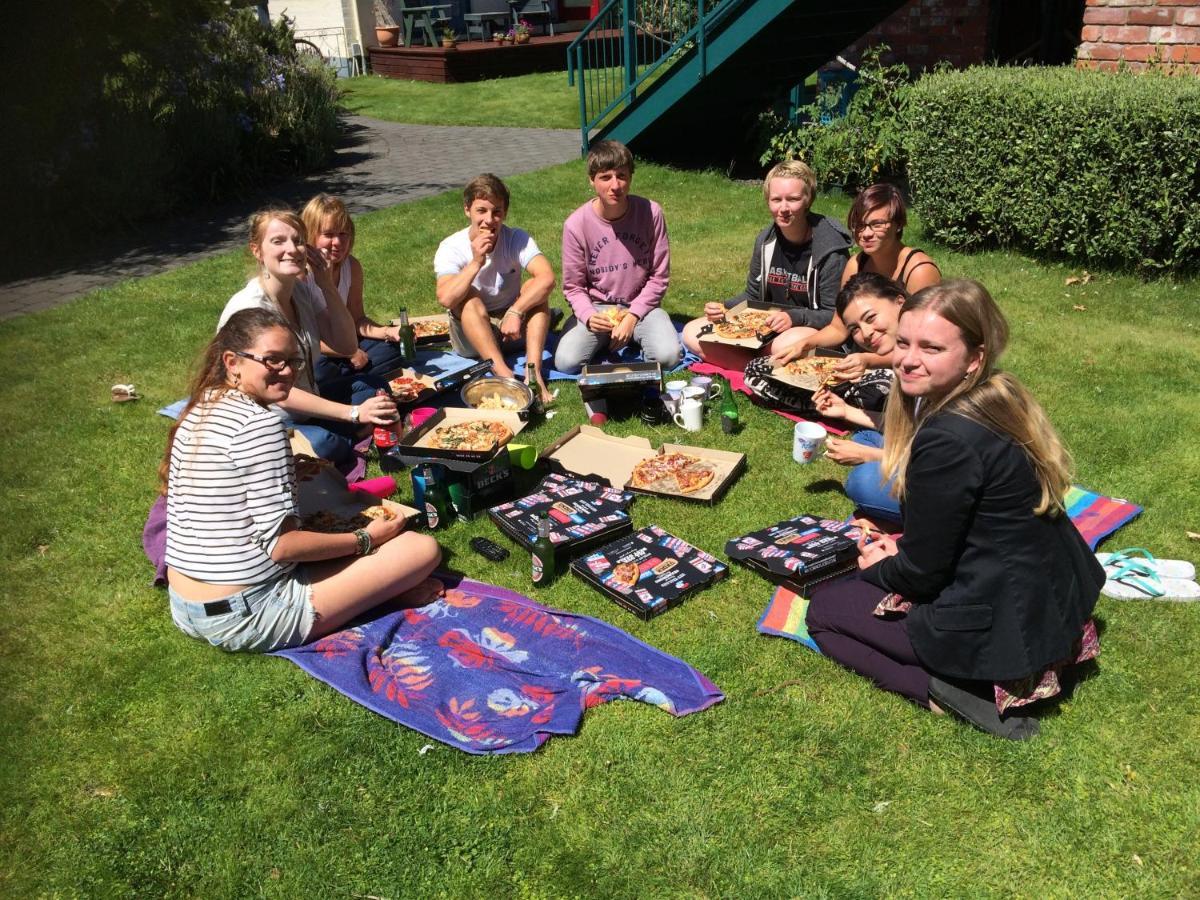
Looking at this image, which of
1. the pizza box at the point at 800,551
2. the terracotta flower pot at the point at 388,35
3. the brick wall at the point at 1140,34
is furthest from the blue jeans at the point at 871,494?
the terracotta flower pot at the point at 388,35

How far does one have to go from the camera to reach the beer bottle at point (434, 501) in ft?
16.0

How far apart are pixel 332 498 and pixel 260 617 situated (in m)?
0.94

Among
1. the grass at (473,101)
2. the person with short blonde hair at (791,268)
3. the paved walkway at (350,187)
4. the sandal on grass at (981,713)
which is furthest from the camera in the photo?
the grass at (473,101)

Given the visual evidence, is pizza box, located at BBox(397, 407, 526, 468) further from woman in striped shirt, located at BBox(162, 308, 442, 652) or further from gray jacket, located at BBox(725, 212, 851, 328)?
gray jacket, located at BBox(725, 212, 851, 328)

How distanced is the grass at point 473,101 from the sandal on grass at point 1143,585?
562 inches

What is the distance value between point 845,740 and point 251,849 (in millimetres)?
2209

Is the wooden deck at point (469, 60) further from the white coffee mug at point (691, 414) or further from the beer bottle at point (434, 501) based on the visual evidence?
the beer bottle at point (434, 501)

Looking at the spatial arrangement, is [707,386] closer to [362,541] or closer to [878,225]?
[878,225]

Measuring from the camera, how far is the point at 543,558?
4398 millimetres

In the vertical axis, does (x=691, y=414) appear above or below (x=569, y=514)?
above

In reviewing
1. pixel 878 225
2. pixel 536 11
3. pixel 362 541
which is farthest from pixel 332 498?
pixel 536 11

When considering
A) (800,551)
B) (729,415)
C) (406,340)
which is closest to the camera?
(800,551)

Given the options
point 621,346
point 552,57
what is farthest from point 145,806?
point 552,57

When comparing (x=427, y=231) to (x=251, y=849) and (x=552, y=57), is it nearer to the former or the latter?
(x=251, y=849)
